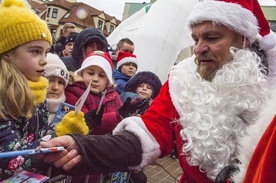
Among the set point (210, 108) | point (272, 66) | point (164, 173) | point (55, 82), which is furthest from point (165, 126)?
point (164, 173)

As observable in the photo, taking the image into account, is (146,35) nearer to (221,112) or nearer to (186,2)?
(186,2)

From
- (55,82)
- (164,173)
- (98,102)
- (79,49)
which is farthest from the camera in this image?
(164,173)

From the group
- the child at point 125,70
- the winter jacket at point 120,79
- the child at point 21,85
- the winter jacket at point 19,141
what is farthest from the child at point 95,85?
the child at point 125,70

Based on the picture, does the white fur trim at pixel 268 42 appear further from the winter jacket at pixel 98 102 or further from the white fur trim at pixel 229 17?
the winter jacket at pixel 98 102

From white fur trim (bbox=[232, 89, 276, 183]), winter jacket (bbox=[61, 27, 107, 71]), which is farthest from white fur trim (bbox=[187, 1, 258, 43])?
winter jacket (bbox=[61, 27, 107, 71])

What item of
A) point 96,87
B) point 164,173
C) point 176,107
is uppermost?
point 176,107

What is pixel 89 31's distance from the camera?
402 cm

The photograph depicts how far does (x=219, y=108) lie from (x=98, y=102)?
1.48 metres

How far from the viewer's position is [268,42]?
1.91m

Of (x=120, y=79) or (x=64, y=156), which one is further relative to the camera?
(x=120, y=79)

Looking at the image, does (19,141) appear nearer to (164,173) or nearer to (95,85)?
(95,85)

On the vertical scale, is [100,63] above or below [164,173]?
above

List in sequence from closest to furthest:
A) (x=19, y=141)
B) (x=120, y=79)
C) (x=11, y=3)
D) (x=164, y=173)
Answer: (x=19, y=141)
(x=11, y=3)
(x=120, y=79)
(x=164, y=173)

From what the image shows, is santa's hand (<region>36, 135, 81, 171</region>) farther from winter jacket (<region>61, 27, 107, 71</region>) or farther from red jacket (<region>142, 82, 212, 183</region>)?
winter jacket (<region>61, 27, 107, 71</region>)
